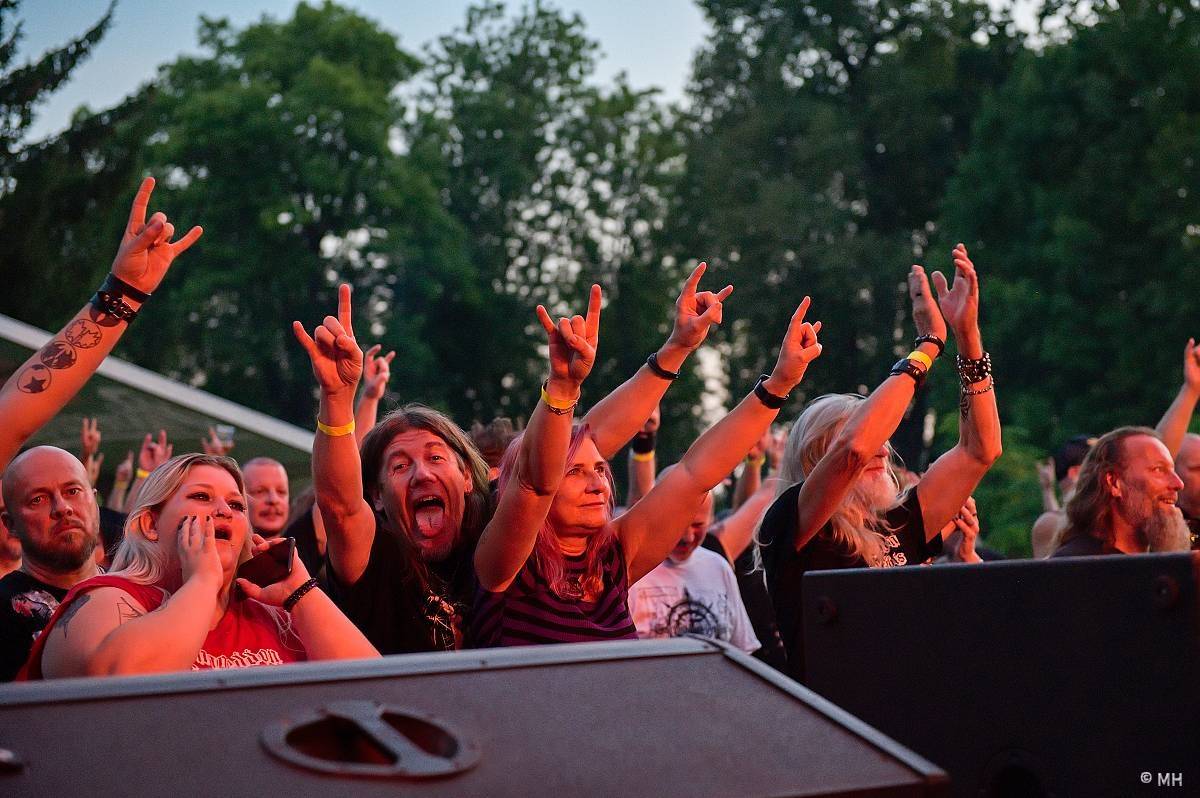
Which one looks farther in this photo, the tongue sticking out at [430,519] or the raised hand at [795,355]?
the raised hand at [795,355]

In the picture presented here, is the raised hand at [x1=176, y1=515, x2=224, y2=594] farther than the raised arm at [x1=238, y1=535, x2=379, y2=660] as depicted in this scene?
No

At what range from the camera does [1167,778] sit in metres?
2.16

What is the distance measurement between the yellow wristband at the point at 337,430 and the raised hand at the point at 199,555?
1.26 ft

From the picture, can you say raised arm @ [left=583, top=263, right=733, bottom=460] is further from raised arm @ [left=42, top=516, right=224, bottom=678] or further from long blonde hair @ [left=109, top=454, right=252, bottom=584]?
raised arm @ [left=42, top=516, right=224, bottom=678]

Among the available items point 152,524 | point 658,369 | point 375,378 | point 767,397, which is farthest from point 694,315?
point 375,378

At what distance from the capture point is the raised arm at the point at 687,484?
12.3 feet

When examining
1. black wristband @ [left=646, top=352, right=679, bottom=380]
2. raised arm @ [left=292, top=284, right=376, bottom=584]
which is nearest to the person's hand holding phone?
raised arm @ [left=292, top=284, right=376, bottom=584]

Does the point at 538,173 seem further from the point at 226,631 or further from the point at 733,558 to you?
the point at 226,631

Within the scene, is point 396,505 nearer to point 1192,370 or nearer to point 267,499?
point 267,499

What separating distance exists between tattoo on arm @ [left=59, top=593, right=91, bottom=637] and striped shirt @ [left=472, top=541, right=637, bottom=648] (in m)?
0.95

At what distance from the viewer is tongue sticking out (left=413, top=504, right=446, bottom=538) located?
372 centimetres

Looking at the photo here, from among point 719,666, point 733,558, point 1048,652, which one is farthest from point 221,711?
point 733,558

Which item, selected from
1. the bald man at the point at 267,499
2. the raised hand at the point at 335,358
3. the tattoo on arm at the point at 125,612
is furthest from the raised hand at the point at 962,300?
the bald man at the point at 267,499

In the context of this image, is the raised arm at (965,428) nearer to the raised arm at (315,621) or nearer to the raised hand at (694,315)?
the raised hand at (694,315)
